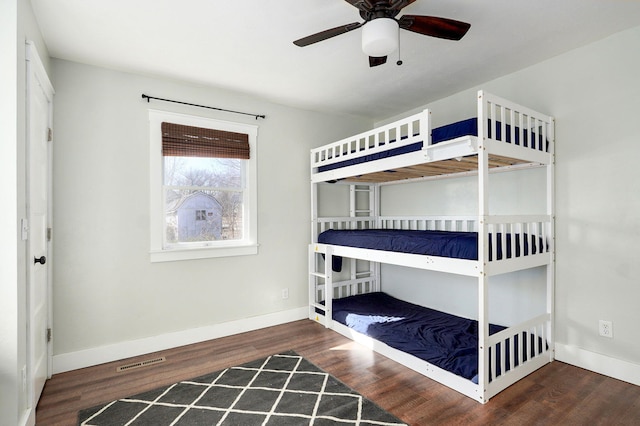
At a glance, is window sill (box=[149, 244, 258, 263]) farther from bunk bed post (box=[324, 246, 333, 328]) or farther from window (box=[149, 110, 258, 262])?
bunk bed post (box=[324, 246, 333, 328])

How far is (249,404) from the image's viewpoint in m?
2.12

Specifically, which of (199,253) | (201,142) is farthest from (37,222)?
(201,142)

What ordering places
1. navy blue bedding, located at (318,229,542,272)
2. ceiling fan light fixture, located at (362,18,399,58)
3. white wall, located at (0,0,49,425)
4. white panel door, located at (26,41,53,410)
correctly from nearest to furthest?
white wall, located at (0,0,49,425)
ceiling fan light fixture, located at (362,18,399,58)
white panel door, located at (26,41,53,410)
navy blue bedding, located at (318,229,542,272)

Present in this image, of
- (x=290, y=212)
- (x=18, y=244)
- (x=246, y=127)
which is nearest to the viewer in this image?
(x=18, y=244)

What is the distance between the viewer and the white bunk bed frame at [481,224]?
85.0 inches

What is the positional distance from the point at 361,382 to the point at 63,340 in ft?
7.73

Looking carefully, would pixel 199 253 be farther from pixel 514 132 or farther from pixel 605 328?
pixel 605 328

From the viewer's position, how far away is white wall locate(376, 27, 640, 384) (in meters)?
2.33

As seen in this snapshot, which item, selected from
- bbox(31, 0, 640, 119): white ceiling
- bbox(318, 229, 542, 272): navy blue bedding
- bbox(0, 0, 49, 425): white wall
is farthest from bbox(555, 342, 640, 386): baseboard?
bbox(0, 0, 49, 425): white wall

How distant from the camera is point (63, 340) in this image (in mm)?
2631

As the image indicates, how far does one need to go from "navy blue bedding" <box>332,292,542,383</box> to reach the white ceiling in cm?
227

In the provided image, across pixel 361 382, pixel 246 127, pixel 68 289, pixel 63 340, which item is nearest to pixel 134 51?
pixel 246 127

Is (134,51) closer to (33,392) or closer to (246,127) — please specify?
(246,127)

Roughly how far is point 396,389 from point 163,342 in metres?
2.09
